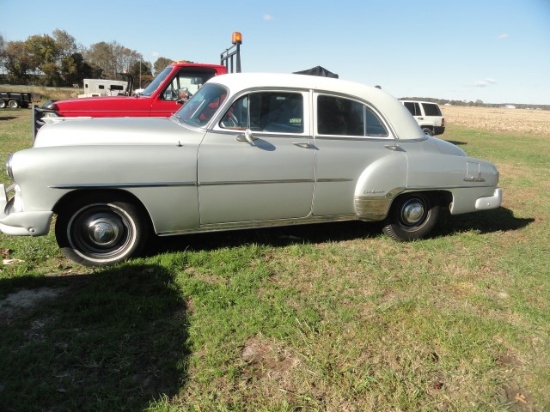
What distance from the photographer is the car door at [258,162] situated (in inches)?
143

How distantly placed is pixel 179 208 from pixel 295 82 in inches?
65.5

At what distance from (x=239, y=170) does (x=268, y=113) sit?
67cm

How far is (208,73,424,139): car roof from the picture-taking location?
153 inches

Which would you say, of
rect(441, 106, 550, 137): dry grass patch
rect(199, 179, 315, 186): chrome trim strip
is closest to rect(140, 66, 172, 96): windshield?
rect(199, 179, 315, 186): chrome trim strip

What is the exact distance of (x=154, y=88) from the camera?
23.3 ft

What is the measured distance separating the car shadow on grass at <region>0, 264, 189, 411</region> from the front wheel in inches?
99.4

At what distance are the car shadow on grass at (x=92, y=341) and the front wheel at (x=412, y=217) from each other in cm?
252

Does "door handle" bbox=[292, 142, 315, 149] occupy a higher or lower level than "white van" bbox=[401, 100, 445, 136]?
lower

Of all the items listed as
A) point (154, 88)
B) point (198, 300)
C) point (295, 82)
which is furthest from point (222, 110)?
point (154, 88)

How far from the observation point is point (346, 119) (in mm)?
4148

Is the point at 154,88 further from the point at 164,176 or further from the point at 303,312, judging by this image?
the point at 303,312

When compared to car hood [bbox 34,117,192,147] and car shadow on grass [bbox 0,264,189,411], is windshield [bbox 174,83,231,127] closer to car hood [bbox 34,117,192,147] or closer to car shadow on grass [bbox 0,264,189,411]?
car hood [bbox 34,117,192,147]

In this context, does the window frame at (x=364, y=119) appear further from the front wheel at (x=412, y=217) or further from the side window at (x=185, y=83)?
the side window at (x=185, y=83)

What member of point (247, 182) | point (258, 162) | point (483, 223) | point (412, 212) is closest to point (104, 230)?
point (247, 182)
